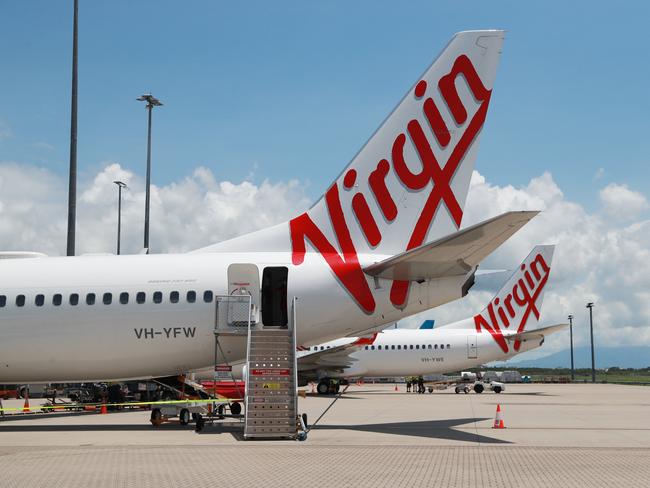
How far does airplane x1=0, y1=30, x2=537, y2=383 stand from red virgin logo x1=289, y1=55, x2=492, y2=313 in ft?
0.09

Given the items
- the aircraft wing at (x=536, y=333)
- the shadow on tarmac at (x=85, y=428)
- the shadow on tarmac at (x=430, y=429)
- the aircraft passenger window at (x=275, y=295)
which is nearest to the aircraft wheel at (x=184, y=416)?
the shadow on tarmac at (x=85, y=428)

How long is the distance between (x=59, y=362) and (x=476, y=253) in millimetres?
12373

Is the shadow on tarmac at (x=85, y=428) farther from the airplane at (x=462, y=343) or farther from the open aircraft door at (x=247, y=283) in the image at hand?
the airplane at (x=462, y=343)

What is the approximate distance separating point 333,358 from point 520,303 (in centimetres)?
1322

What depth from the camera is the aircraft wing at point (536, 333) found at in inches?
1742

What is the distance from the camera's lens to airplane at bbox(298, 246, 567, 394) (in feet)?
154

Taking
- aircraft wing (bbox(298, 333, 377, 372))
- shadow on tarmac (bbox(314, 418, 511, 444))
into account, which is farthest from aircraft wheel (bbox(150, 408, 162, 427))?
aircraft wing (bbox(298, 333, 377, 372))

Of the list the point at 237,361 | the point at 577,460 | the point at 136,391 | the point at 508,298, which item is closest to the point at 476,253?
the point at 577,460

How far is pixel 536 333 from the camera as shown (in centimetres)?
4572

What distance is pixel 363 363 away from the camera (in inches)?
1956

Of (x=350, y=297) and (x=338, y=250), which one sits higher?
(x=338, y=250)

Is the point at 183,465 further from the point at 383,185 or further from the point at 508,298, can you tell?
the point at 508,298

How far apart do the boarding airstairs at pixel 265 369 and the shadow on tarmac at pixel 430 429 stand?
287 cm

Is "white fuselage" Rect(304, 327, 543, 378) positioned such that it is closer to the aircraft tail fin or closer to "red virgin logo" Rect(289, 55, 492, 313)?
the aircraft tail fin
